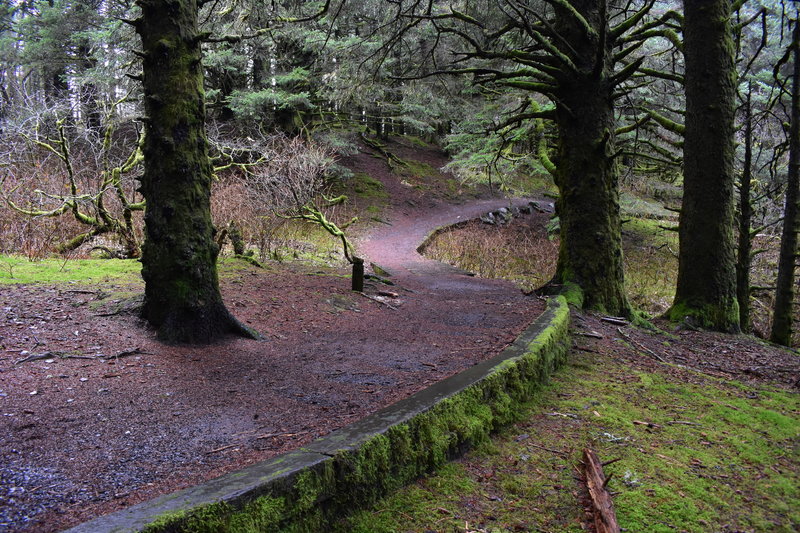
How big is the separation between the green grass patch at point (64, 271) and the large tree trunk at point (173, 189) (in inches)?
87.9

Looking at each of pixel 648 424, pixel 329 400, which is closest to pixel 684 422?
A: pixel 648 424

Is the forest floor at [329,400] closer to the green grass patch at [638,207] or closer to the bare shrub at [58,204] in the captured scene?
the bare shrub at [58,204]

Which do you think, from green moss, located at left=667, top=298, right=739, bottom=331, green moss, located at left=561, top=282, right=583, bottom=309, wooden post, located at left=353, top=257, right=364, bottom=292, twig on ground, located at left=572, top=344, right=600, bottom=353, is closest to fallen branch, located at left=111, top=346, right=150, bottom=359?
wooden post, located at left=353, top=257, right=364, bottom=292

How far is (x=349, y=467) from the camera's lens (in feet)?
A: 7.69

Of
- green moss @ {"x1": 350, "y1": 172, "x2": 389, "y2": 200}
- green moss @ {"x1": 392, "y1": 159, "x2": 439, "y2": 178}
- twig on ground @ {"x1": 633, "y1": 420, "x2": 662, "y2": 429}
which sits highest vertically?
green moss @ {"x1": 392, "y1": 159, "x2": 439, "y2": 178}

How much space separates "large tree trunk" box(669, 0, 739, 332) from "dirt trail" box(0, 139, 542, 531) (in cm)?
273

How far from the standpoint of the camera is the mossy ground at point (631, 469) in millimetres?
2514

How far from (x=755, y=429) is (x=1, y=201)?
35.3ft

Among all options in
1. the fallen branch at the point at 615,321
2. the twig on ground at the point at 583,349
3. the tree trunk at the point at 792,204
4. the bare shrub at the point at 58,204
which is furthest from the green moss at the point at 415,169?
the twig on ground at the point at 583,349

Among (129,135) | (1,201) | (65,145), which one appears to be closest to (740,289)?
(65,145)

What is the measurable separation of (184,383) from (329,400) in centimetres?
115

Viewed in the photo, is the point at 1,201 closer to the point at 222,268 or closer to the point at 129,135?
the point at 222,268

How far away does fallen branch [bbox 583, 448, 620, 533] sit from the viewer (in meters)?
A: 2.41

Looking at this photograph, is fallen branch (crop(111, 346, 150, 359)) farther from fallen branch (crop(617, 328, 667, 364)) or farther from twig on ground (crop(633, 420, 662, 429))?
fallen branch (crop(617, 328, 667, 364))
